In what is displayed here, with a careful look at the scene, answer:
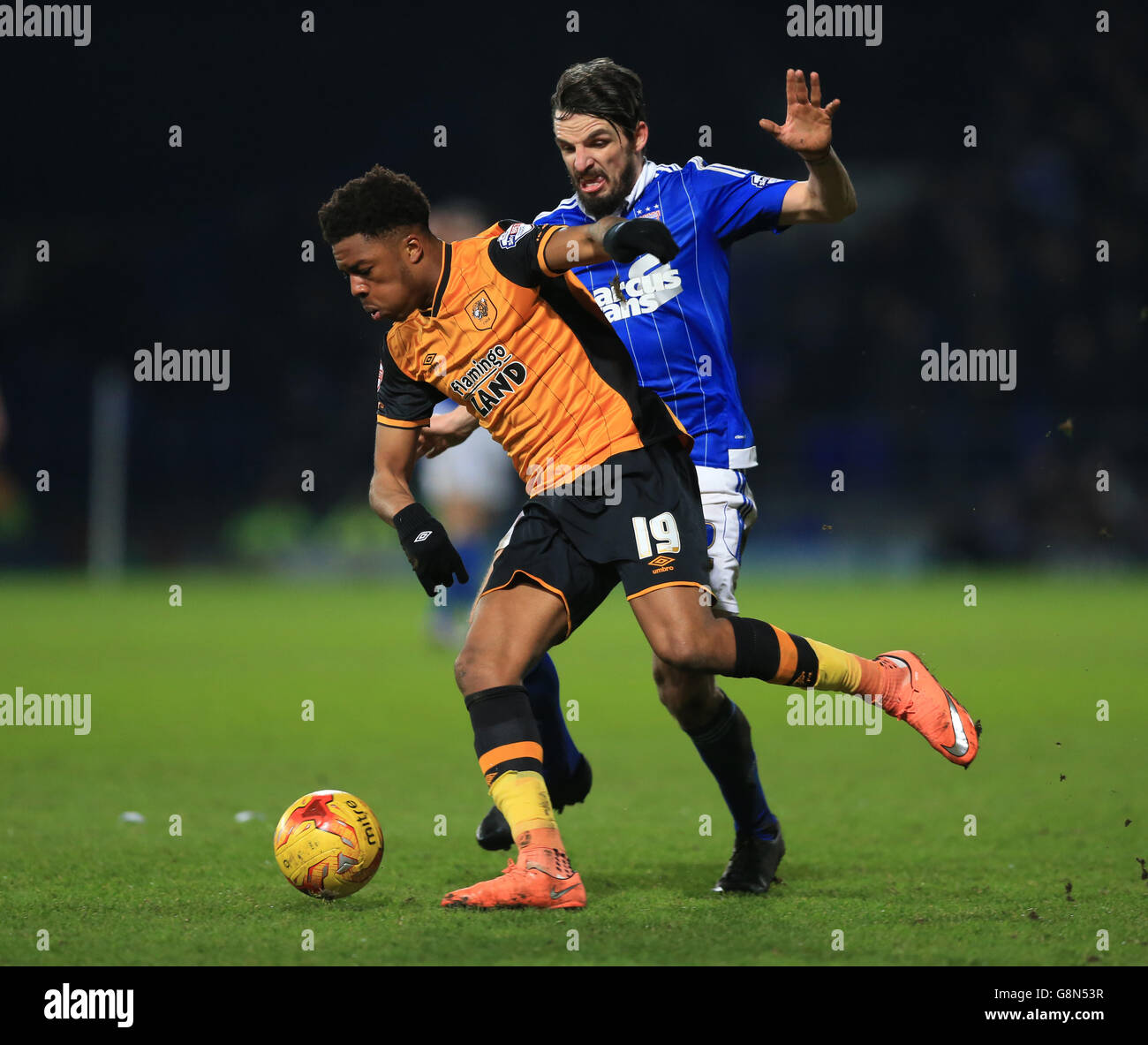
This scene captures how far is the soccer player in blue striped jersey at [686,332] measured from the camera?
14.0ft

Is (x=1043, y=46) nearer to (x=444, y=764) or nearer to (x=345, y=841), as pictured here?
(x=444, y=764)

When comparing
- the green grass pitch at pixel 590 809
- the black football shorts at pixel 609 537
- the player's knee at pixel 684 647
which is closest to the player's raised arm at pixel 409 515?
the black football shorts at pixel 609 537

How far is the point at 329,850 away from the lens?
3832 mm

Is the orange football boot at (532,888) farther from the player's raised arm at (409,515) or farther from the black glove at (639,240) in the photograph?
the black glove at (639,240)

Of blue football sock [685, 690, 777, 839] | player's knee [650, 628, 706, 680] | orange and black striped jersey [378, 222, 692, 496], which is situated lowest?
blue football sock [685, 690, 777, 839]

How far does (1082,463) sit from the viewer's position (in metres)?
19.9

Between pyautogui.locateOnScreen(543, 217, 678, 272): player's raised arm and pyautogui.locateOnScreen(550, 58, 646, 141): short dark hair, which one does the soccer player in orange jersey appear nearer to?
pyautogui.locateOnScreen(543, 217, 678, 272): player's raised arm

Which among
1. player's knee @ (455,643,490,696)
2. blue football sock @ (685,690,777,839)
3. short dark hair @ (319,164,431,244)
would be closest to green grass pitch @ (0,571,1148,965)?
blue football sock @ (685,690,777,839)

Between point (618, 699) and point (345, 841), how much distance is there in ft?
17.4

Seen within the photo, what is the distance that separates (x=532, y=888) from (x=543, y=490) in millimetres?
1123

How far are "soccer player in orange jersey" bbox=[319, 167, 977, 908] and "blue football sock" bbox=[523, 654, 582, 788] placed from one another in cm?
40

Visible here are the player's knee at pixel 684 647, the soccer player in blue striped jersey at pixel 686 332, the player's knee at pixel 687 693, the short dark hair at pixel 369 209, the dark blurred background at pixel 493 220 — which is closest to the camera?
the player's knee at pixel 684 647

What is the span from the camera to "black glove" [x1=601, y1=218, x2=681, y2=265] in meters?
3.43

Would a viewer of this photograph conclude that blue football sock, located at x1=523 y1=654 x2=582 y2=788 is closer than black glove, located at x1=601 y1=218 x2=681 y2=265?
No
